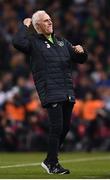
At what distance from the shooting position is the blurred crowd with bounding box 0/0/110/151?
59.6ft

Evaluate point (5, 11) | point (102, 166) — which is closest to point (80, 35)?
point (5, 11)

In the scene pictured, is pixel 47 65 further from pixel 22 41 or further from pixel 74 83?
pixel 74 83

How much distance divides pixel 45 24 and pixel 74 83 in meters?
9.28

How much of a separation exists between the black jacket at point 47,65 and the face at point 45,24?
0.41ft

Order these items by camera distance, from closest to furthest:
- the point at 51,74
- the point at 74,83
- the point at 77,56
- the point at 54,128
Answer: the point at 54,128 → the point at 51,74 → the point at 77,56 → the point at 74,83

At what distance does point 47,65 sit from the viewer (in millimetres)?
10500

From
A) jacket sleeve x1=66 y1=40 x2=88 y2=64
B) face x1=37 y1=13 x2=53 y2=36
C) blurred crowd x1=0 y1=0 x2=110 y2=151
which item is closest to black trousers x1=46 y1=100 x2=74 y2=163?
jacket sleeve x1=66 y1=40 x2=88 y2=64

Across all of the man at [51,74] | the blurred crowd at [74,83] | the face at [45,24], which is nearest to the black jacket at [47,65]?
the man at [51,74]

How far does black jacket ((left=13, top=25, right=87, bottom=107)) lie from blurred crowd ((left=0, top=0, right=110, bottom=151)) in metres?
4.61

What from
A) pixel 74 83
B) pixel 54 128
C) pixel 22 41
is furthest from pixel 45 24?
pixel 74 83

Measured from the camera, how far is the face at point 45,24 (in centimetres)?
1047

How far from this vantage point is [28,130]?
18.3m

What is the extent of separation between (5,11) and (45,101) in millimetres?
13417

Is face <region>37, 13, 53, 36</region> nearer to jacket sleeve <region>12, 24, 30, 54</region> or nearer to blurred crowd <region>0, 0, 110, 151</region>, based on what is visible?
jacket sleeve <region>12, 24, 30, 54</region>
